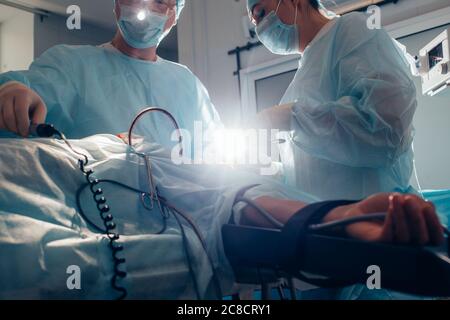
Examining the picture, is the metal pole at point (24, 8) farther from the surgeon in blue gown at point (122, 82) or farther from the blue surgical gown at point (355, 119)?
the blue surgical gown at point (355, 119)

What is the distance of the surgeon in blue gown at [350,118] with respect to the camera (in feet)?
2.75

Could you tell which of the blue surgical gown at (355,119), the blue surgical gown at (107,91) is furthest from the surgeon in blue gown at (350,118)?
the blue surgical gown at (107,91)

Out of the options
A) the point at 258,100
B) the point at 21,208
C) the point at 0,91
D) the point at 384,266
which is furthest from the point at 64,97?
the point at 258,100

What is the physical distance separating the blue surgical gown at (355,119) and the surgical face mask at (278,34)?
18 centimetres

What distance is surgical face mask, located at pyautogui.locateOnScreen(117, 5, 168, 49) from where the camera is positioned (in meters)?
1.23

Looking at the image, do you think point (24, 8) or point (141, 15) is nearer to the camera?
point (141, 15)

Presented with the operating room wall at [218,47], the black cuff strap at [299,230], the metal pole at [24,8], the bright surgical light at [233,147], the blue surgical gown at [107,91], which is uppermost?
the metal pole at [24,8]

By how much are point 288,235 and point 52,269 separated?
30 cm

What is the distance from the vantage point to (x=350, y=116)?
0.84 meters

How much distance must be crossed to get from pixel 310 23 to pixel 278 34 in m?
0.11

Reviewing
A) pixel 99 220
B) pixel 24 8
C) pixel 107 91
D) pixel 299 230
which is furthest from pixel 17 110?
pixel 24 8

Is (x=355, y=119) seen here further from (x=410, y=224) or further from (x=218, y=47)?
(x=218, y=47)

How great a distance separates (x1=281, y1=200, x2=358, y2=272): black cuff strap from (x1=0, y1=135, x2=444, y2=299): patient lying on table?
14 mm

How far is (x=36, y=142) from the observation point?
0.64m
